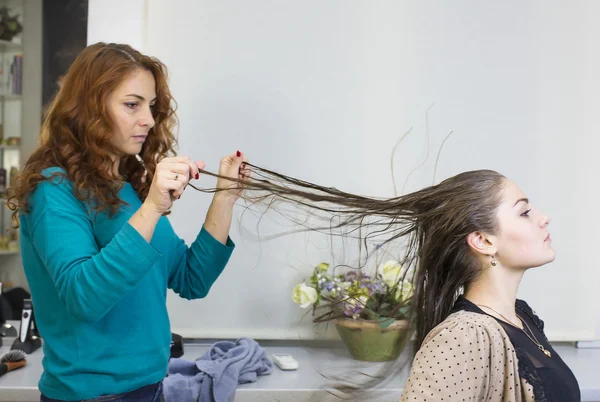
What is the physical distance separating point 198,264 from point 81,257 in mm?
376

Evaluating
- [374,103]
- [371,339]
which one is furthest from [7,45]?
[371,339]

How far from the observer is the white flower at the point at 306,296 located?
2.05 meters

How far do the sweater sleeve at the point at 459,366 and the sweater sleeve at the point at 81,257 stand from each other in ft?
1.64

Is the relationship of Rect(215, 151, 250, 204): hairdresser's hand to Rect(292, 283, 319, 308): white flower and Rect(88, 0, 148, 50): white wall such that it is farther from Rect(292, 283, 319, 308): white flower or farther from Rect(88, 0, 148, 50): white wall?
Rect(88, 0, 148, 50): white wall

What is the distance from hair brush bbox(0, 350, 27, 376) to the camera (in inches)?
71.9

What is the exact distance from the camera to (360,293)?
5.78ft

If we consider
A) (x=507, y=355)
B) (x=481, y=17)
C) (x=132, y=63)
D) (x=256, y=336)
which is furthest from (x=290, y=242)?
(x=481, y=17)

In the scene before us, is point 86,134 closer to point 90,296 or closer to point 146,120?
point 146,120

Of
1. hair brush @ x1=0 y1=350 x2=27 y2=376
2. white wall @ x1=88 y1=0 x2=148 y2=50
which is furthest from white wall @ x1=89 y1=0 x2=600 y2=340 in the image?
hair brush @ x1=0 y1=350 x2=27 y2=376

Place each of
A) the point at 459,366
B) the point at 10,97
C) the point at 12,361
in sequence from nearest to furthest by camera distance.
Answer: the point at 459,366, the point at 12,361, the point at 10,97

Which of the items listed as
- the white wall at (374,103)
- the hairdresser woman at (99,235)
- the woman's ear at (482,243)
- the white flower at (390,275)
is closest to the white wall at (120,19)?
the white wall at (374,103)

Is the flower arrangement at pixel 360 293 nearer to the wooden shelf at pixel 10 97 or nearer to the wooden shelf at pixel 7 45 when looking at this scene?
the wooden shelf at pixel 10 97

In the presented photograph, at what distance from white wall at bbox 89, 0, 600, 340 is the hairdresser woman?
0.79 meters

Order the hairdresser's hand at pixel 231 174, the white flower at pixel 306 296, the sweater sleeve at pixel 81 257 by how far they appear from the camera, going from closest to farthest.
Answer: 1. the sweater sleeve at pixel 81 257
2. the hairdresser's hand at pixel 231 174
3. the white flower at pixel 306 296
